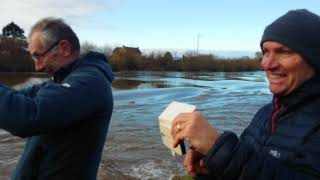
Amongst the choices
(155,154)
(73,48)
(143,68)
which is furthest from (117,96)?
(143,68)

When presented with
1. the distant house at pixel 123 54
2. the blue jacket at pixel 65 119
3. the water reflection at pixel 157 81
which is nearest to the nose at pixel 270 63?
the blue jacket at pixel 65 119

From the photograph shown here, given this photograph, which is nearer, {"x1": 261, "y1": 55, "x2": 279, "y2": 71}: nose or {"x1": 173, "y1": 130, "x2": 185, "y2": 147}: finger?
{"x1": 173, "y1": 130, "x2": 185, "y2": 147}: finger

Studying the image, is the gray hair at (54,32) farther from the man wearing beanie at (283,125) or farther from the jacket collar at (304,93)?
the jacket collar at (304,93)

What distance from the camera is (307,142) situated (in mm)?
2176

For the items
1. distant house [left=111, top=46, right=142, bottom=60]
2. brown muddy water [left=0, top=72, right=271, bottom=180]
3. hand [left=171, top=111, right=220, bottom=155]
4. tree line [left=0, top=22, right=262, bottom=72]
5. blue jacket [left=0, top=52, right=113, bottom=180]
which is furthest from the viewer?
distant house [left=111, top=46, right=142, bottom=60]

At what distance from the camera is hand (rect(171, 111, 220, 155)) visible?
183 cm

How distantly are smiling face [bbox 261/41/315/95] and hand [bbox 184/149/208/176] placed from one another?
0.59 m

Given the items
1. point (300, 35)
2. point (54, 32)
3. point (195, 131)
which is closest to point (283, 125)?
point (300, 35)

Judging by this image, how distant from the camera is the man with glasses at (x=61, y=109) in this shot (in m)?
3.01

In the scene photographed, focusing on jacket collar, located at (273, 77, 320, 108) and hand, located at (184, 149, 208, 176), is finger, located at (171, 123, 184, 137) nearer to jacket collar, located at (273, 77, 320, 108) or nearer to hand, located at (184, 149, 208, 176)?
hand, located at (184, 149, 208, 176)

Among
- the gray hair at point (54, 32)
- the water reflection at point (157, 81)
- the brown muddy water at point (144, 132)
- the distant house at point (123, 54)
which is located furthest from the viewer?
the distant house at point (123, 54)

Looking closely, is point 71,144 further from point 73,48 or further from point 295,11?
point 295,11

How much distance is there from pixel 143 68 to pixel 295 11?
80796 millimetres

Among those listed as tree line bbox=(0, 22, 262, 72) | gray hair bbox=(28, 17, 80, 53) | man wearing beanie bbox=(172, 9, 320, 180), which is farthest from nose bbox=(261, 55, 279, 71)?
tree line bbox=(0, 22, 262, 72)
